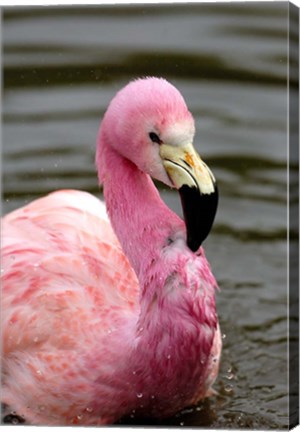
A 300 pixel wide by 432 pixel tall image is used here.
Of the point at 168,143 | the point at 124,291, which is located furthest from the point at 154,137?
the point at 124,291

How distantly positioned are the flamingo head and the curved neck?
117 millimetres

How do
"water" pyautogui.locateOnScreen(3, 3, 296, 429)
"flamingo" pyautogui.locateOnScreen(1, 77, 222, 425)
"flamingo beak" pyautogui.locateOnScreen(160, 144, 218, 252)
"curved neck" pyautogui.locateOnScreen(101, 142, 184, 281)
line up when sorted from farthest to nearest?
"water" pyautogui.locateOnScreen(3, 3, 296, 429) < "curved neck" pyautogui.locateOnScreen(101, 142, 184, 281) < "flamingo" pyautogui.locateOnScreen(1, 77, 222, 425) < "flamingo beak" pyautogui.locateOnScreen(160, 144, 218, 252)

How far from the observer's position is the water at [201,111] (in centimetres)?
475

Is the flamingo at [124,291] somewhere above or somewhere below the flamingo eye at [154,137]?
below

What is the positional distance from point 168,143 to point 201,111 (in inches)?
92.8

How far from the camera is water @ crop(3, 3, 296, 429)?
4.75 metres

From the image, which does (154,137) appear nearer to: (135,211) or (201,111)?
(135,211)

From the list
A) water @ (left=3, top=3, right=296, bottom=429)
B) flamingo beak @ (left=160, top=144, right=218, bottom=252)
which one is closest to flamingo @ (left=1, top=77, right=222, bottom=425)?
flamingo beak @ (left=160, top=144, right=218, bottom=252)

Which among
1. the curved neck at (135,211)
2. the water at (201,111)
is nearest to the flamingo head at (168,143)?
the curved neck at (135,211)

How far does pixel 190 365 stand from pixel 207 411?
574 millimetres

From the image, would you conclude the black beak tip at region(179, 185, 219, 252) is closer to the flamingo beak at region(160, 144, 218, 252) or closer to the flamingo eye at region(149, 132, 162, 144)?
the flamingo beak at region(160, 144, 218, 252)

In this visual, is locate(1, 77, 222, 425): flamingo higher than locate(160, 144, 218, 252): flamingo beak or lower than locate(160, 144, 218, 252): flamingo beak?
lower

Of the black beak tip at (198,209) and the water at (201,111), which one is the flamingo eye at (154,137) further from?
the water at (201,111)

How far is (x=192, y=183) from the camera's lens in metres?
3.11
